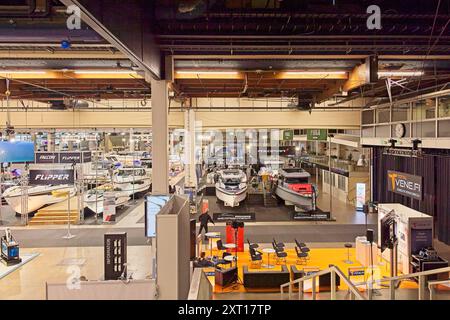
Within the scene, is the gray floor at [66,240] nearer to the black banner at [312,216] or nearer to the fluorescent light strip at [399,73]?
the black banner at [312,216]

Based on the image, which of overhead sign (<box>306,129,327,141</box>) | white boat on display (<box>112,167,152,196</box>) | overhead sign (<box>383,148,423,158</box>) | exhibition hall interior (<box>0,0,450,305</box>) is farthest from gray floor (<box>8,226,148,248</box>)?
overhead sign (<box>383,148,423,158</box>)

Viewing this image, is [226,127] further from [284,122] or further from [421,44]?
[421,44]

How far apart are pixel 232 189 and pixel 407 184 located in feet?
26.1

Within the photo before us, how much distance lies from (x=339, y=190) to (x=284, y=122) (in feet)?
18.0

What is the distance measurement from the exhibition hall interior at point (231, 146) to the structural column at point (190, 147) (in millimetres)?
66

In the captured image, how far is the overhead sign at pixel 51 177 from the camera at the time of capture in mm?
12273

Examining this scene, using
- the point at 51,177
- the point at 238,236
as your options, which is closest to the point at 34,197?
the point at 51,177

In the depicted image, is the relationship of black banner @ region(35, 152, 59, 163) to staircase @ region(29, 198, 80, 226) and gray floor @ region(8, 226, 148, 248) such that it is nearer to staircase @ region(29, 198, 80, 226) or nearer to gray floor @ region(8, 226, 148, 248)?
staircase @ region(29, 198, 80, 226)

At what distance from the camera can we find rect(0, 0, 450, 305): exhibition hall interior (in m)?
4.88

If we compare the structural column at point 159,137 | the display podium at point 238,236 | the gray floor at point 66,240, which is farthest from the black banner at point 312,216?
the structural column at point 159,137

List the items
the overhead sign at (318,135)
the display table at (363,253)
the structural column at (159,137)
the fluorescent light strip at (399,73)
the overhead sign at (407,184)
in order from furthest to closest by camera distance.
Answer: the overhead sign at (318,135), the display table at (363,253), the overhead sign at (407,184), the fluorescent light strip at (399,73), the structural column at (159,137)

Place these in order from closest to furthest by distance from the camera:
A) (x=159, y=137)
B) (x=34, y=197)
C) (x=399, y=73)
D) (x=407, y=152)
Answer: (x=159, y=137) → (x=399, y=73) → (x=407, y=152) → (x=34, y=197)

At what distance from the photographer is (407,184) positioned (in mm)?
9953

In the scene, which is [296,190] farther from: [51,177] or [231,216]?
[51,177]
